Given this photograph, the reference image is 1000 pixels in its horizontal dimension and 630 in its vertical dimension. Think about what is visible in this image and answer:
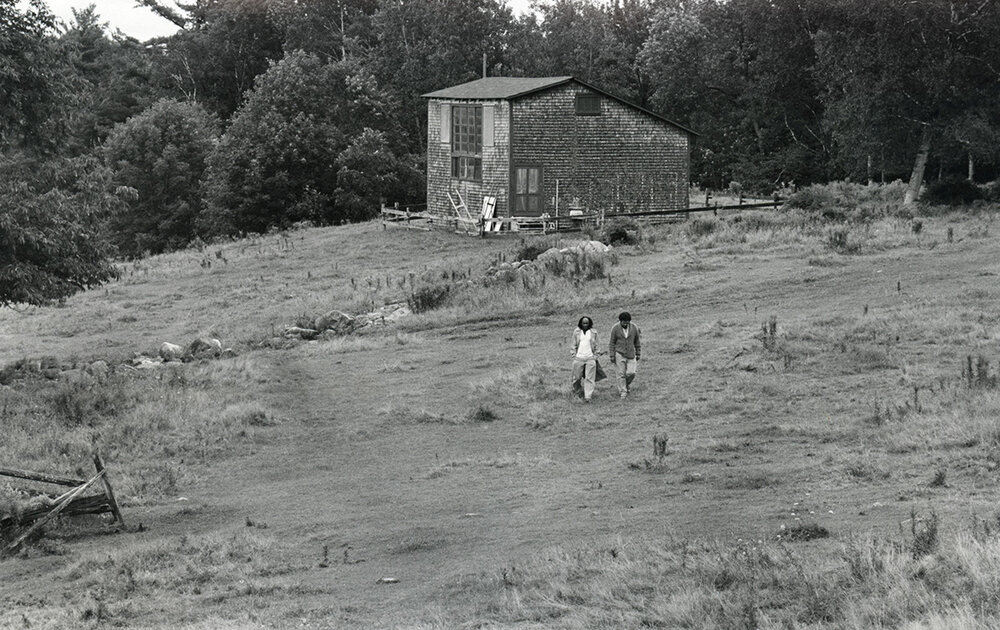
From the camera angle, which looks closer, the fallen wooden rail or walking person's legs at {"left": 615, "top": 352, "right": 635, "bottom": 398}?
the fallen wooden rail

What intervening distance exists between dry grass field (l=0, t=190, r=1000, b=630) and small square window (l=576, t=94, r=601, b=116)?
14386 mm

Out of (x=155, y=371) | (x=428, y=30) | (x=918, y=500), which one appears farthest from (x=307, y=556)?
(x=428, y=30)

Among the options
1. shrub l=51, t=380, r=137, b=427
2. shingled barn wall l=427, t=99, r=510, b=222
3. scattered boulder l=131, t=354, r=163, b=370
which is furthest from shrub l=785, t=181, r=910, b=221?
shrub l=51, t=380, r=137, b=427

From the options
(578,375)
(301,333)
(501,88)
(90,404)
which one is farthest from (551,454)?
(501,88)

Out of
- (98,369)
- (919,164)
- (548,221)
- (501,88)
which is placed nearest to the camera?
(98,369)

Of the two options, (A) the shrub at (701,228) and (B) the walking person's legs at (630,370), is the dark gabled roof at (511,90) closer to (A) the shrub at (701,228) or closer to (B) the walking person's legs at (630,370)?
(A) the shrub at (701,228)

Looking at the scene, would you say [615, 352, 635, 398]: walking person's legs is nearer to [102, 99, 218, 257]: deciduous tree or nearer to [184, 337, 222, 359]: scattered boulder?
[184, 337, 222, 359]: scattered boulder

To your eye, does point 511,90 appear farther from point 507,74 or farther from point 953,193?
point 507,74

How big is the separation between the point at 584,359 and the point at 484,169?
2975 centimetres

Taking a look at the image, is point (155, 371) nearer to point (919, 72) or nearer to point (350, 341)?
point (350, 341)

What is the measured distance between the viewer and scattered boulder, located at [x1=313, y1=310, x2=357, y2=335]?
32.9 metres

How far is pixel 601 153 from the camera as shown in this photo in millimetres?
50969

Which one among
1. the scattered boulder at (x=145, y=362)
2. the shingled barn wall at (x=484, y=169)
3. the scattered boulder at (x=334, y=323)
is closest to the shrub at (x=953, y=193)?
the shingled barn wall at (x=484, y=169)

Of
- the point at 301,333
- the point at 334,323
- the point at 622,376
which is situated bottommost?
the point at 301,333
